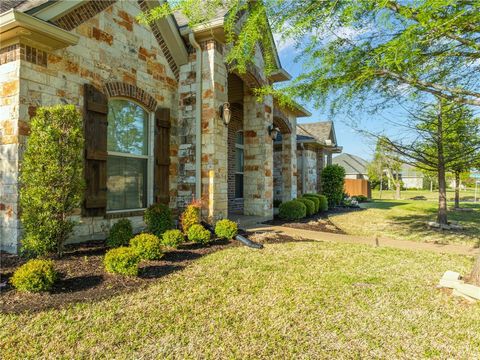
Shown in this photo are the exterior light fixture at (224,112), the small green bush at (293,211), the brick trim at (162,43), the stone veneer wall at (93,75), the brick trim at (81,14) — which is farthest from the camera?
the small green bush at (293,211)

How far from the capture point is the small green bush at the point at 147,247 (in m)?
4.52

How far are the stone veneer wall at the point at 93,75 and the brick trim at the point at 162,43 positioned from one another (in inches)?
4.0

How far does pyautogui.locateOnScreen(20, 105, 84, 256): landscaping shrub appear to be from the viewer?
4293 mm

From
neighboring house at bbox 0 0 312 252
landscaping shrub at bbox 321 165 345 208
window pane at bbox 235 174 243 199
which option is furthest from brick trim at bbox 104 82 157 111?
landscaping shrub at bbox 321 165 345 208

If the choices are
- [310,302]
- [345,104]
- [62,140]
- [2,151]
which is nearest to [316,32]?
[345,104]

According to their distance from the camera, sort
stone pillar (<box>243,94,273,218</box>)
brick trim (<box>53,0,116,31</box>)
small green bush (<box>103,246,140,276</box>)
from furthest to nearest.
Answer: stone pillar (<box>243,94,273,218</box>) → brick trim (<box>53,0,116,31</box>) → small green bush (<box>103,246,140,276</box>)

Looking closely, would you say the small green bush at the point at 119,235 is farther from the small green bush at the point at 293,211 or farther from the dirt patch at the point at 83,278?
the small green bush at the point at 293,211

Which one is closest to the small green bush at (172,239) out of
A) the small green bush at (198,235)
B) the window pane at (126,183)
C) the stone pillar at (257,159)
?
the small green bush at (198,235)

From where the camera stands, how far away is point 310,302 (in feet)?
11.2

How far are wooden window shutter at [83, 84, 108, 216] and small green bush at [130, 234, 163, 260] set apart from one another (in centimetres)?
143

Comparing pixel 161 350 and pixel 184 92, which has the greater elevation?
pixel 184 92

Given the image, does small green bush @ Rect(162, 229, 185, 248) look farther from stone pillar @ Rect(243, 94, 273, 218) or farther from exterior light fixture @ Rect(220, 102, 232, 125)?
stone pillar @ Rect(243, 94, 273, 218)

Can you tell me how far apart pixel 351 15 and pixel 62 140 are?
4.37 meters

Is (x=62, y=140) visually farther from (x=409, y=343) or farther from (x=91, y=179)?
(x=409, y=343)
